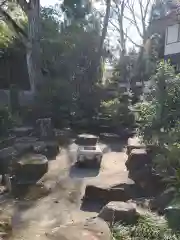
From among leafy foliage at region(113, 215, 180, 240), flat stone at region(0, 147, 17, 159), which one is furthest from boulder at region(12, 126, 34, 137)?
leafy foliage at region(113, 215, 180, 240)

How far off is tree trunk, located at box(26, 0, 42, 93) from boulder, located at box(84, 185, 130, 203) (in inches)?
388

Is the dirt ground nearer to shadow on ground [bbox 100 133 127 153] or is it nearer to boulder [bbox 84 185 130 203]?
boulder [bbox 84 185 130 203]

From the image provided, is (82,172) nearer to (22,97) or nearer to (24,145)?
(24,145)

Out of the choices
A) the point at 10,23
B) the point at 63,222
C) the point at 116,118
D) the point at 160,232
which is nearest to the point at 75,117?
the point at 116,118

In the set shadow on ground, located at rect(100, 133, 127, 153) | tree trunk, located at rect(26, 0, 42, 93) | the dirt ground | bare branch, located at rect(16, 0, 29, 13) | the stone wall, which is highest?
bare branch, located at rect(16, 0, 29, 13)

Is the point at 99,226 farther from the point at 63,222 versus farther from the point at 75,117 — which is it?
the point at 75,117


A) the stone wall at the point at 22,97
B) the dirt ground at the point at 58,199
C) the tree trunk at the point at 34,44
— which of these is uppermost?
the tree trunk at the point at 34,44

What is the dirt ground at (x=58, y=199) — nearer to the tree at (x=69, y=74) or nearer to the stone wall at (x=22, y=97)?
the tree at (x=69, y=74)

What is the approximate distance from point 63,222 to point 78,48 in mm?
12637

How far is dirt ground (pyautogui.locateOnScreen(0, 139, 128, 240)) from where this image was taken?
5992 millimetres

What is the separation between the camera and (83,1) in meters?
21.7

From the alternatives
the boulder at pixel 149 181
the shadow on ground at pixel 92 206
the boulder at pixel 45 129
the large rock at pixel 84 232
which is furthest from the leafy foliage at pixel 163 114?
the boulder at pixel 45 129

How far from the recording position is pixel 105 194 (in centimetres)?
702

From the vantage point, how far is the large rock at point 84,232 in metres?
4.89
